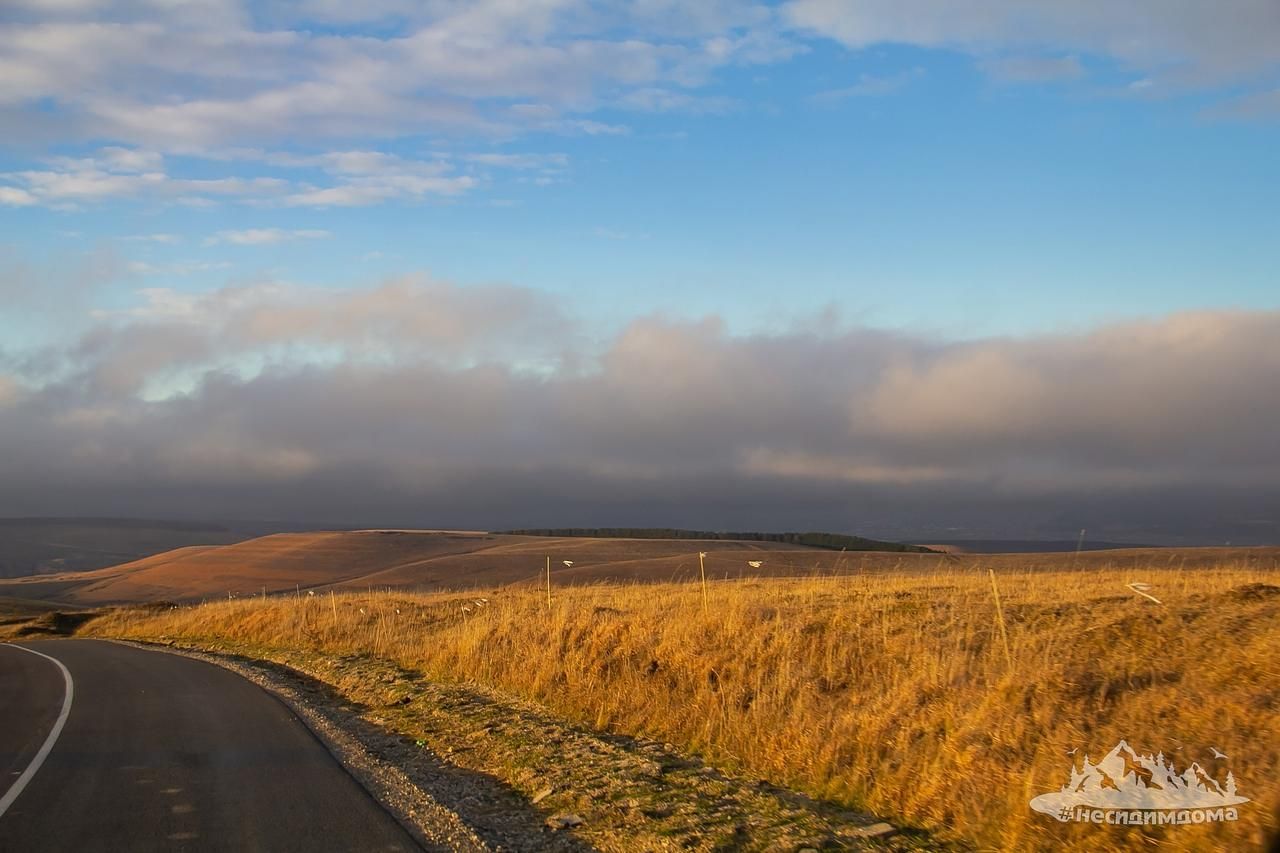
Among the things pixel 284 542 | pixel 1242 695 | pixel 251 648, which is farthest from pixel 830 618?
pixel 284 542

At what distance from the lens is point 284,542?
5079 inches

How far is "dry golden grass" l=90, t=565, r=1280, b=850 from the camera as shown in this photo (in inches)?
312

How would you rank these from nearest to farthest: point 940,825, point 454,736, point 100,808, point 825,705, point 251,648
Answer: point 940,825
point 100,808
point 825,705
point 454,736
point 251,648

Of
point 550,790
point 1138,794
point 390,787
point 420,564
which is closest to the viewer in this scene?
point 1138,794

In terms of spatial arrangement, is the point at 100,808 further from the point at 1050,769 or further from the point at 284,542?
the point at 284,542

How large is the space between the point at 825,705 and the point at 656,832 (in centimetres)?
349

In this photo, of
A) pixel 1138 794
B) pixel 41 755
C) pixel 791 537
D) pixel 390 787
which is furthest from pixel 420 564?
pixel 1138 794

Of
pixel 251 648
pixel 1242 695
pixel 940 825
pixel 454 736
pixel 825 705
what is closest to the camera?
pixel 940 825

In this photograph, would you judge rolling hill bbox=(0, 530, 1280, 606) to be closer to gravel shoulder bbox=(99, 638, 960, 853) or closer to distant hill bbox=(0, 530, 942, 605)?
distant hill bbox=(0, 530, 942, 605)

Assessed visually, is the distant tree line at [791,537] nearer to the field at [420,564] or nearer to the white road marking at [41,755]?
the field at [420,564]

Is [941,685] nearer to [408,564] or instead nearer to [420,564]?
[420,564]

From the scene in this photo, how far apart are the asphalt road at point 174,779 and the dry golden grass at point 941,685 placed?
393 centimetres

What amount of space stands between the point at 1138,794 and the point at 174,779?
31.2 feet

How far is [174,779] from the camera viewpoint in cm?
1043
